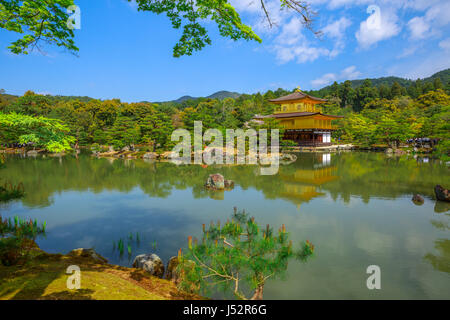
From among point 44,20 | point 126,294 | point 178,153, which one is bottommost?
point 126,294

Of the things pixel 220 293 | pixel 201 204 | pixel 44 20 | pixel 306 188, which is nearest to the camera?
pixel 44 20

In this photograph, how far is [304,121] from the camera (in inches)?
1260

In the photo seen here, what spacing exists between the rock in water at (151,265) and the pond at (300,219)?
60 centimetres

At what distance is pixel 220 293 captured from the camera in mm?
3820

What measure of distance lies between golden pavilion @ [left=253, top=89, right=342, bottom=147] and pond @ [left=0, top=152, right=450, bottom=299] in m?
18.6

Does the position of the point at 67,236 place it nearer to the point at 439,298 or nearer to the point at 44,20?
the point at 44,20

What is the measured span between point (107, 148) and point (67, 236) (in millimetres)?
29039

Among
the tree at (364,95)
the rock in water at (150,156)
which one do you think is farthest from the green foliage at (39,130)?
the tree at (364,95)

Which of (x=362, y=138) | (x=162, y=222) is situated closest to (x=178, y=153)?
(x=162, y=222)

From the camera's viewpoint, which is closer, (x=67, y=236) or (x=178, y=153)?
(x=67, y=236)

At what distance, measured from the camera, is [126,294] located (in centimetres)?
293

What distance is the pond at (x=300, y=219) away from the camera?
13.7ft
